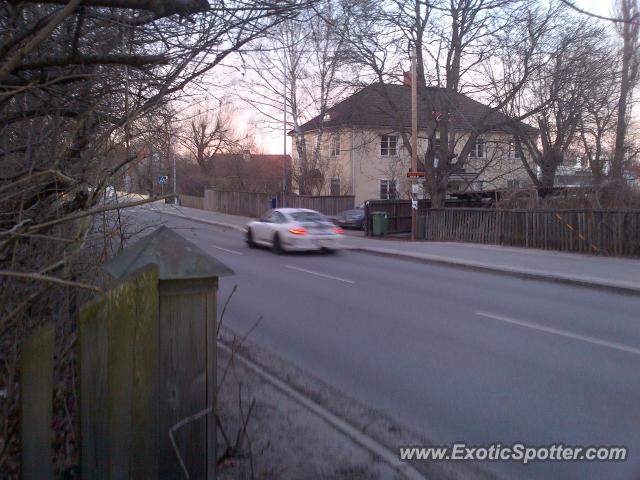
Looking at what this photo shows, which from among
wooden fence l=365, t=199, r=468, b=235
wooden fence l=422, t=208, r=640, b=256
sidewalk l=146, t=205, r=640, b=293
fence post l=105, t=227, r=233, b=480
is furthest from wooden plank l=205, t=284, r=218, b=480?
wooden fence l=365, t=199, r=468, b=235

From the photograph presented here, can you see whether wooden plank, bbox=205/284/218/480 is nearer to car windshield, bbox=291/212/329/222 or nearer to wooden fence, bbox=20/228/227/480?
wooden fence, bbox=20/228/227/480

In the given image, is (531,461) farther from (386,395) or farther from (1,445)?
(1,445)

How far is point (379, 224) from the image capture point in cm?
2978

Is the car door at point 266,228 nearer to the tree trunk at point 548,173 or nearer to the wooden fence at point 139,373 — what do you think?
the wooden fence at point 139,373

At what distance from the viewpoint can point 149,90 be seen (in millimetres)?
6703

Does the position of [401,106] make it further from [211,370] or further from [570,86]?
[211,370]

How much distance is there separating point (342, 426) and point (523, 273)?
1146cm

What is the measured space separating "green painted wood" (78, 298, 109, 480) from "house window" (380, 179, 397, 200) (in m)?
37.9

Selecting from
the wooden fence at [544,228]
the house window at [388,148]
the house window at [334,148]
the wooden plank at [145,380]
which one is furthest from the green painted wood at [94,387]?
the house window at [388,148]

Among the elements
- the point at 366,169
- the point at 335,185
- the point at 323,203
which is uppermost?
the point at 366,169

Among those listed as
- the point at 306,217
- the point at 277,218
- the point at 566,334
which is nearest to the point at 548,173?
the point at 306,217

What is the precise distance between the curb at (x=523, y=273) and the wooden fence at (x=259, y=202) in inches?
643

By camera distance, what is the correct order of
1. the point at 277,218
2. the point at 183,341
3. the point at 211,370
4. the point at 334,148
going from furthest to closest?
the point at 334,148 → the point at 277,218 → the point at 211,370 → the point at 183,341

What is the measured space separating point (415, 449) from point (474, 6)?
23973 mm
